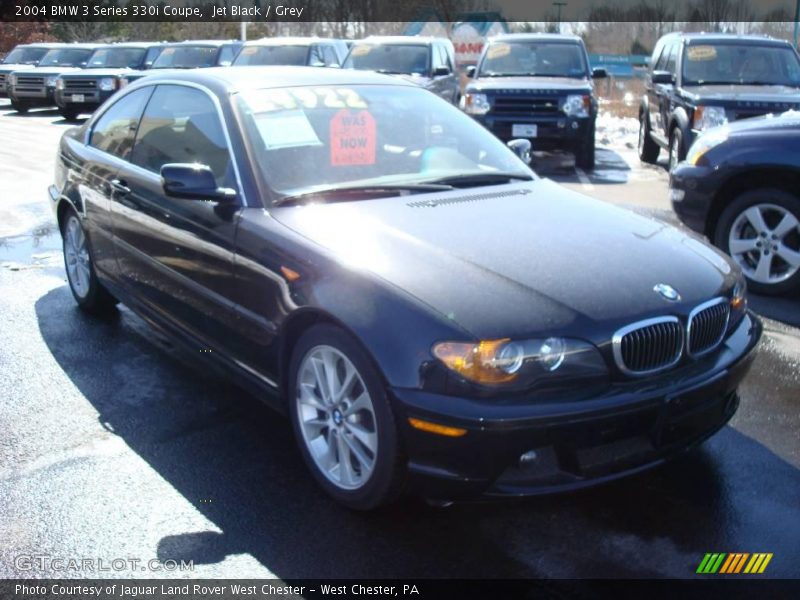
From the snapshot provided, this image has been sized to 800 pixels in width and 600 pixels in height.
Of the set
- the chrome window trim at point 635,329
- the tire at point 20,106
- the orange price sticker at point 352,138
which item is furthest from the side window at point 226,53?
the chrome window trim at point 635,329

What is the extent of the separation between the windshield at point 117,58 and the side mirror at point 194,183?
18.3 m

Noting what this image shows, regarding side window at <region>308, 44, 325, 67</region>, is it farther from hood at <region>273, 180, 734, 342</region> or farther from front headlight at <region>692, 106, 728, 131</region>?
hood at <region>273, 180, 734, 342</region>

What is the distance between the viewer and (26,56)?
939 inches

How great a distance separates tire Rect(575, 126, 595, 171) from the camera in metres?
11.9

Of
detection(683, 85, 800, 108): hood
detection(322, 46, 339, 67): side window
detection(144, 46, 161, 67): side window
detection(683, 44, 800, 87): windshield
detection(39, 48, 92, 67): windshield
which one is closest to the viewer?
detection(683, 85, 800, 108): hood

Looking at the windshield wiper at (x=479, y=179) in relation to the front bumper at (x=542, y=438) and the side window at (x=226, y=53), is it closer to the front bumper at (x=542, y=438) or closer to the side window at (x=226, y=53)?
the front bumper at (x=542, y=438)

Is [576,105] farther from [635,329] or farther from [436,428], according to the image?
[436,428]

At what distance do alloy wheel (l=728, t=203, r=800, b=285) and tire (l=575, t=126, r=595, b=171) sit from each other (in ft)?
19.0

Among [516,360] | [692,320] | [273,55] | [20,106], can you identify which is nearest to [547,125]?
[273,55]

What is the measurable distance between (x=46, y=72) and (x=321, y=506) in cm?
2029

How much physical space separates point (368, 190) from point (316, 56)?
12.6 meters

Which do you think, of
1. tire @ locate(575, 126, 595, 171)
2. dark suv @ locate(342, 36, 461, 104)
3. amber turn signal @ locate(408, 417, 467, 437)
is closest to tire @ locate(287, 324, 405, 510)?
amber turn signal @ locate(408, 417, 467, 437)

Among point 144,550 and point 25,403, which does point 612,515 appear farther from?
point 25,403

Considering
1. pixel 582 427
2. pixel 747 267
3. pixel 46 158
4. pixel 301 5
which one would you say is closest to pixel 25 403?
pixel 582 427
